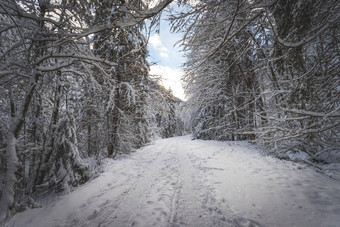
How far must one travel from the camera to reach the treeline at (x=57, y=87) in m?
2.83

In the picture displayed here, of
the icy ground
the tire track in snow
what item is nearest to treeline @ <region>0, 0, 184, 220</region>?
the icy ground

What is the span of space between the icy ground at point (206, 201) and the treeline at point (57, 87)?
0.92 meters

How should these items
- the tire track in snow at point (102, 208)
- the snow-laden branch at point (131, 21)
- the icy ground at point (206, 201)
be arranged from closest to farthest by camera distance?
the snow-laden branch at point (131, 21) → the icy ground at point (206, 201) → the tire track in snow at point (102, 208)

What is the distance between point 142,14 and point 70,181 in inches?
194

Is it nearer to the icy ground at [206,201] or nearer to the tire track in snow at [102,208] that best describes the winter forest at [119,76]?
the icy ground at [206,201]

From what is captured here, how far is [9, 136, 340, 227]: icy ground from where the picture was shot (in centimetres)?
260

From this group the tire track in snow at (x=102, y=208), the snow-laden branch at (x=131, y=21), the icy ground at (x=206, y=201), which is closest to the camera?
the snow-laden branch at (x=131, y=21)

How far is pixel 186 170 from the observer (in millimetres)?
5652

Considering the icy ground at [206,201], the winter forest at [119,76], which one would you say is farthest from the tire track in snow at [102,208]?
the winter forest at [119,76]

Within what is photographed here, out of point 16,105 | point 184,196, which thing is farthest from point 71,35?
point 16,105

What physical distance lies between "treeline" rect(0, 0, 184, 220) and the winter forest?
33mm

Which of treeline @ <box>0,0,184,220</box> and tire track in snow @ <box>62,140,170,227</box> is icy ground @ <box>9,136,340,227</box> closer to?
tire track in snow @ <box>62,140,170,227</box>

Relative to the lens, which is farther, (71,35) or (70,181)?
(70,181)

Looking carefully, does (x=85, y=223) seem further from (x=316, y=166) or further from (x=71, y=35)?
(x=316, y=166)
